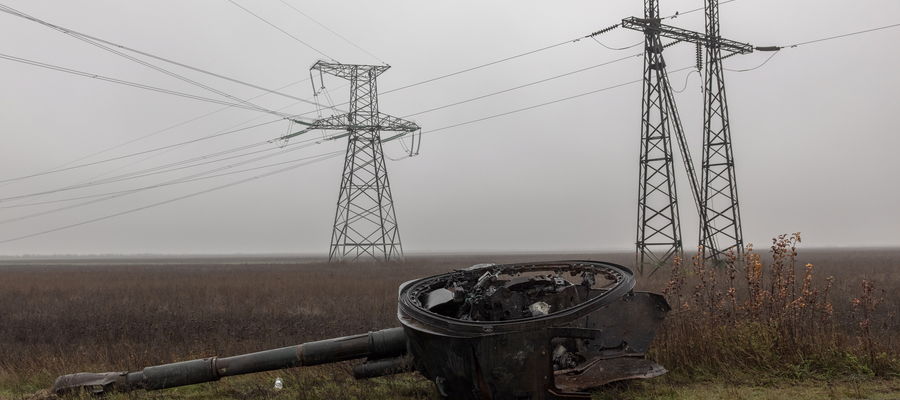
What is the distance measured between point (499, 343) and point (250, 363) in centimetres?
335

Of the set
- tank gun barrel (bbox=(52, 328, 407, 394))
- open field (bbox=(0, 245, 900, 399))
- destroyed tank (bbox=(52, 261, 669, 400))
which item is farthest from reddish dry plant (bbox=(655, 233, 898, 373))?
tank gun barrel (bbox=(52, 328, 407, 394))

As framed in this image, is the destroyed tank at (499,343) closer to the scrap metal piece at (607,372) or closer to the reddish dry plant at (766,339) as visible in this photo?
the scrap metal piece at (607,372)

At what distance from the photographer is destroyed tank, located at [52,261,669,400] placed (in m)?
4.93

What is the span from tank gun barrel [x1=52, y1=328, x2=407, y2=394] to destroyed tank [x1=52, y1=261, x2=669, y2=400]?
0.04ft

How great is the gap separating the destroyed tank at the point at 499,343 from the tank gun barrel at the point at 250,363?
0.5 inches

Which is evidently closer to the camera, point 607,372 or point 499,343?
point 499,343

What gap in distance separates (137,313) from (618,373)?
13547 millimetres

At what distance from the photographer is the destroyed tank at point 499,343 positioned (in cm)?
493

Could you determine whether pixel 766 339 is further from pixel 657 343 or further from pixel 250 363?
pixel 250 363

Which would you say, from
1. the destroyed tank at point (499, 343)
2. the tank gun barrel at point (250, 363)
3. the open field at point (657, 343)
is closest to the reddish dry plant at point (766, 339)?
the open field at point (657, 343)

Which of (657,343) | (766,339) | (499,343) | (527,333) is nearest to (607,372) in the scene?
(527,333)

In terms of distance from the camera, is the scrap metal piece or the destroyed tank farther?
the scrap metal piece

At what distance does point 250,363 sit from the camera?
664 cm

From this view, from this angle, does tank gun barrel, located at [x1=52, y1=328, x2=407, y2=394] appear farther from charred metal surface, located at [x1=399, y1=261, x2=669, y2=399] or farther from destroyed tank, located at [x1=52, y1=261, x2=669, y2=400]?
charred metal surface, located at [x1=399, y1=261, x2=669, y2=399]
